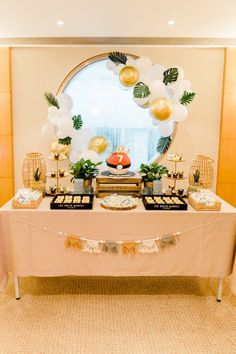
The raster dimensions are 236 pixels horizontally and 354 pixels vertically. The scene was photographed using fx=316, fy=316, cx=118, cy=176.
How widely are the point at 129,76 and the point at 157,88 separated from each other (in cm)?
35

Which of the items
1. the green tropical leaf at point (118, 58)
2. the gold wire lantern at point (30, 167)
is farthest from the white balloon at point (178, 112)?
the gold wire lantern at point (30, 167)

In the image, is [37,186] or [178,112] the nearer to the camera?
[37,186]

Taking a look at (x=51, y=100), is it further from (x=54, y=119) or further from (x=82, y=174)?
(x=82, y=174)

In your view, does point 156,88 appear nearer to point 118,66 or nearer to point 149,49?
point 118,66

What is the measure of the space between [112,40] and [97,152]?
142 centimetres

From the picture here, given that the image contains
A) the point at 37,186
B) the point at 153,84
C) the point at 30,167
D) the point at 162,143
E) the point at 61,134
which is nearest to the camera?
the point at 37,186

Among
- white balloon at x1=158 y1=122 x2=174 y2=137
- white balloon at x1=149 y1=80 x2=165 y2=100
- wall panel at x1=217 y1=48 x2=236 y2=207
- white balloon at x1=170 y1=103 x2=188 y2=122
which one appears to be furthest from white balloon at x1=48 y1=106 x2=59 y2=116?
wall panel at x1=217 y1=48 x2=236 y2=207

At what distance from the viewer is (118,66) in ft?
12.2

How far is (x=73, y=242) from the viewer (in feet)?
7.80

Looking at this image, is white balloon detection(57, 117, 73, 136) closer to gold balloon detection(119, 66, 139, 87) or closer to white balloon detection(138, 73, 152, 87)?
gold balloon detection(119, 66, 139, 87)

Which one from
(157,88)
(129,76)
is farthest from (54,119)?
(157,88)

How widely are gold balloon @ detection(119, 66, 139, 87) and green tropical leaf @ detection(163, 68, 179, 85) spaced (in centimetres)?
33

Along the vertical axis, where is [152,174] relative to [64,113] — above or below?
below

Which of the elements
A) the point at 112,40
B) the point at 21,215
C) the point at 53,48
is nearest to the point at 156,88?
the point at 112,40
